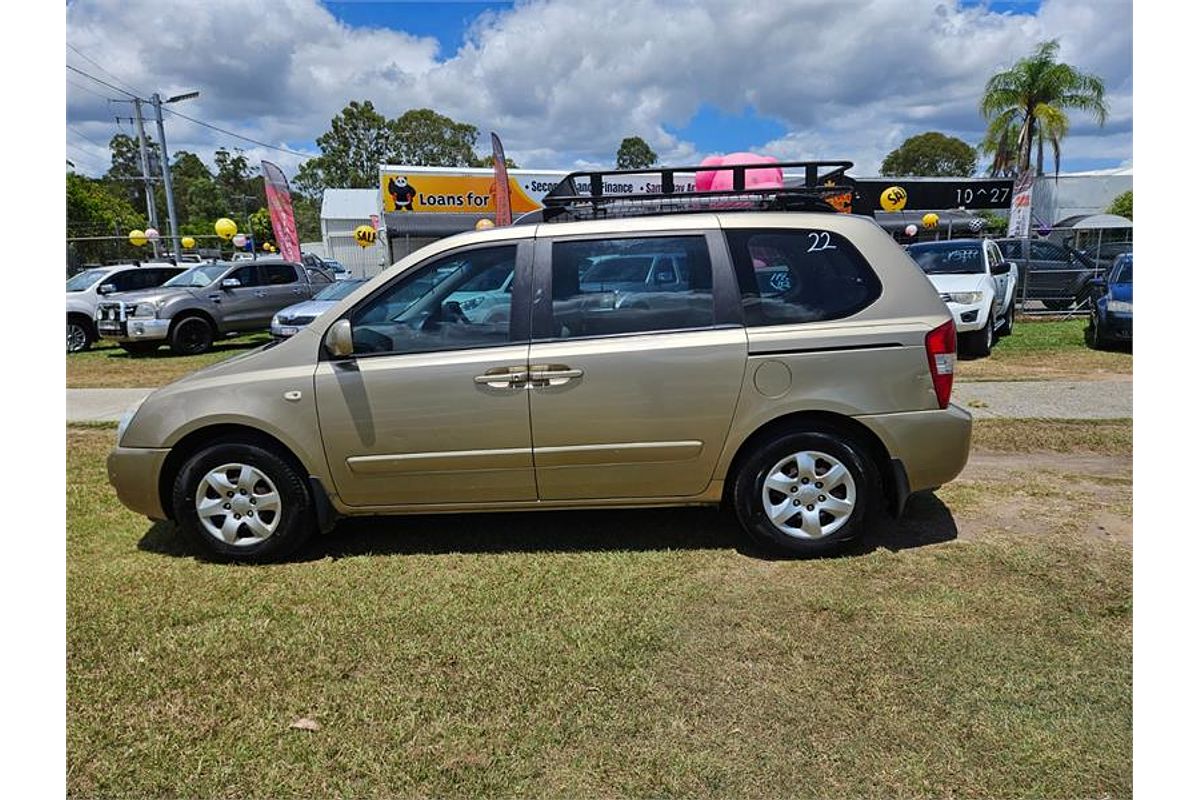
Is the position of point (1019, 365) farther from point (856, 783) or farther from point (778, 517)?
point (856, 783)

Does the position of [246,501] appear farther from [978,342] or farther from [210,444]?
[978,342]

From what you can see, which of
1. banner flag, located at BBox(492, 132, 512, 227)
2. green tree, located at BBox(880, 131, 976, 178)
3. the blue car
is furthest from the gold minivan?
green tree, located at BBox(880, 131, 976, 178)

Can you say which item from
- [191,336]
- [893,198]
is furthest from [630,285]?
[893,198]

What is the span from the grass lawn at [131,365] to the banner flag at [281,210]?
4.42 m

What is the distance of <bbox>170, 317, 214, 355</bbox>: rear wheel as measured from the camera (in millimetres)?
13469

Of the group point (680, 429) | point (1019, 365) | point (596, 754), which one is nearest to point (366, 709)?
point (596, 754)

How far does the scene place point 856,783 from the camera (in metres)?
2.40

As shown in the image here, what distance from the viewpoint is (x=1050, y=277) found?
1727cm

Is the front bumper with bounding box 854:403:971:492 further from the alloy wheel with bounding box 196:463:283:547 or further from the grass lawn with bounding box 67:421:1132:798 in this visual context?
the alloy wheel with bounding box 196:463:283:547

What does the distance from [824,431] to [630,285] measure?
1.27m

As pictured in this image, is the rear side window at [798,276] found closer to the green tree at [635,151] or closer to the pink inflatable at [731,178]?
the pink inflatable at [731,178]

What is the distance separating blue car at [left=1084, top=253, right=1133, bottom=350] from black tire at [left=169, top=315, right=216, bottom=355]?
15054 millimetres

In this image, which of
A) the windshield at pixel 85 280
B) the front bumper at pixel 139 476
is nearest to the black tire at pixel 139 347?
the windshield at pixel 85 280

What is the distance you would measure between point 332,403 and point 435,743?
1924mm
